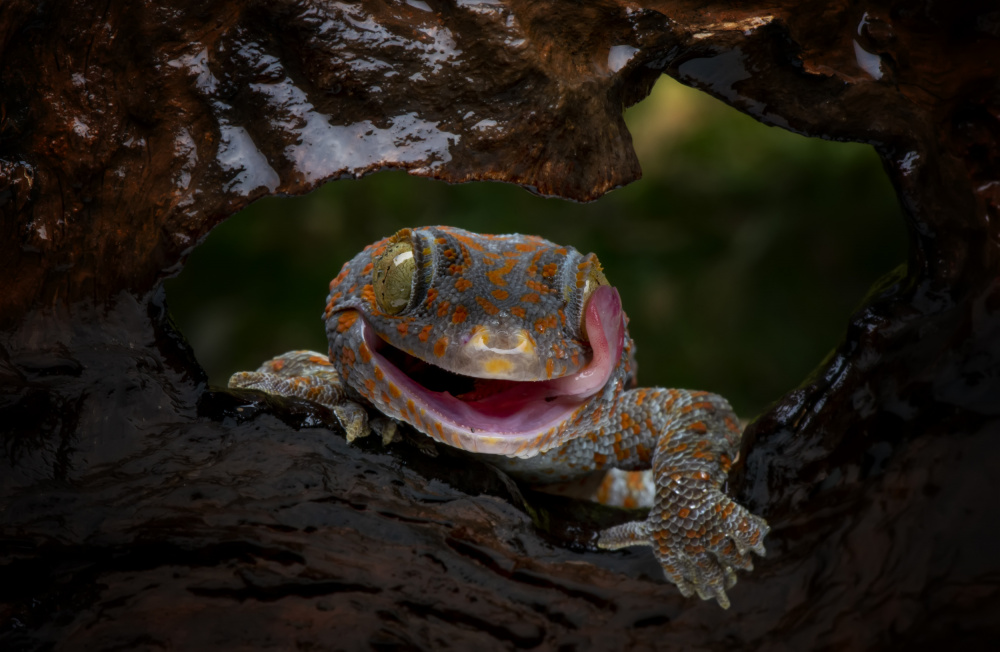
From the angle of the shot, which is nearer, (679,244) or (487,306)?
(487,306)

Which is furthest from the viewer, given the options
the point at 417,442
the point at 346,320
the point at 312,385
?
the point at 312,385

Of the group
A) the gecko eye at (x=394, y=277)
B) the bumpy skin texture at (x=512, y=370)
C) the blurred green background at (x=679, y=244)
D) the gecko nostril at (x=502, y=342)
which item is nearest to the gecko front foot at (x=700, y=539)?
the bumpy skin texture at (x=512, y=370)

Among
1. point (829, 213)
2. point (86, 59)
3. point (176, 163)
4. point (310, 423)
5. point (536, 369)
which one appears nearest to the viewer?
point (86, 59)

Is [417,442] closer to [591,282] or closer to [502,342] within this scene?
[502,342]

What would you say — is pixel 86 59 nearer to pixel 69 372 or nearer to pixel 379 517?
pixel 69 372

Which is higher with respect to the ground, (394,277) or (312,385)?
(394,277)

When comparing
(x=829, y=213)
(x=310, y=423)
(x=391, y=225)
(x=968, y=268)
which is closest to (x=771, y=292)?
(x=829, y=213)

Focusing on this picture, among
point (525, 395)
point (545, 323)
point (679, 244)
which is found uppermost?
point (545, 323)

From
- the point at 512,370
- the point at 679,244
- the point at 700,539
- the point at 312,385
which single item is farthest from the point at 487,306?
the point at 679,244
